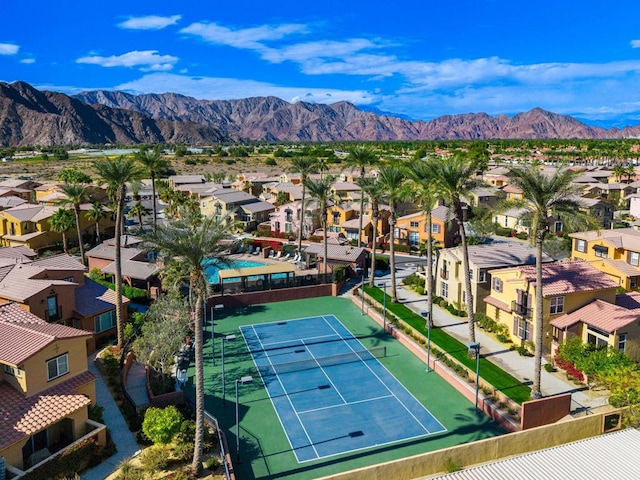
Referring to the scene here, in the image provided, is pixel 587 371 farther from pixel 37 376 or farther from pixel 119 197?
pixel 119 197

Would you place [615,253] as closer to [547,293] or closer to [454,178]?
[547,293]

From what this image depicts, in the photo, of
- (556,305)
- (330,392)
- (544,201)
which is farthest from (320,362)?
(544,201)

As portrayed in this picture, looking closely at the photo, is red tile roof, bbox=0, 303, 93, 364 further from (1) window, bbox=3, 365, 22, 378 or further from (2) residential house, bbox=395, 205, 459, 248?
(2) residential house, bbox=395, 205, 459, 248

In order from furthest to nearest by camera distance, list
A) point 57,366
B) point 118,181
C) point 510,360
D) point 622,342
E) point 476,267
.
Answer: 1. point 476,267
2. point 118,181
3. point 510,360
4. point 622,342
5. point 57,366

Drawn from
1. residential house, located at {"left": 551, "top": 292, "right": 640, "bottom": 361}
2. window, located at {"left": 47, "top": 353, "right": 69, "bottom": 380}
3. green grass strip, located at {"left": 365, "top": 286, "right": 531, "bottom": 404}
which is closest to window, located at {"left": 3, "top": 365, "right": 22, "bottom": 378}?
window, located at {"left": 47, "top": 353, "right": 69, "bottom": 380}

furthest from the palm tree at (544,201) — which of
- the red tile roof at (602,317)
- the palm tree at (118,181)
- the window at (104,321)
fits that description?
Result: the window at (104,321)

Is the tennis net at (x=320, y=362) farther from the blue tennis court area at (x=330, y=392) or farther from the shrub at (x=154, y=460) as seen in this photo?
the shrub at (x=154, y=460)
